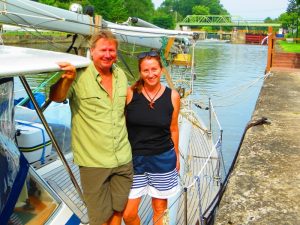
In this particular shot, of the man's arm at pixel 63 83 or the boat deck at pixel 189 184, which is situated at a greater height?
the man's arm at pixel 63 83

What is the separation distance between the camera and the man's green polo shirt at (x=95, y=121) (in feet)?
9.50

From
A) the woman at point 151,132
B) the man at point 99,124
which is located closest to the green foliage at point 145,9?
the woman at point 151,132

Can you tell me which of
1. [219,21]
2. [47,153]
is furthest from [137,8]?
[47,153]

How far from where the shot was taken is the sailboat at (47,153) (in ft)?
9.34

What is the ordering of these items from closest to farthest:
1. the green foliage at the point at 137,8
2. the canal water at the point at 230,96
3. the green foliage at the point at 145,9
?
the canal water at the point at 230,96 < the green foliage at the point at 145,9 < the green foliage at the point at 137,8

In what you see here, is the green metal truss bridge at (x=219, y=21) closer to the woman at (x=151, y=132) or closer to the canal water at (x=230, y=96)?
the canal water at (x=230, y=96)

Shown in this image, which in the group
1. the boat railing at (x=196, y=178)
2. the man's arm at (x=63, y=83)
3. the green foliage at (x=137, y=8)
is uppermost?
the green foliage at (x=137, y=8)

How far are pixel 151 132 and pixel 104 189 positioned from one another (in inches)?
22.0

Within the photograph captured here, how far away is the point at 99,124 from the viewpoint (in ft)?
9.53

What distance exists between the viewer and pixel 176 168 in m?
3.56

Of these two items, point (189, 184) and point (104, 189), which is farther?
point (189, 184)

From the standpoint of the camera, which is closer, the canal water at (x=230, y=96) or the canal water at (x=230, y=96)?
the canal water at (x=230, y=96)

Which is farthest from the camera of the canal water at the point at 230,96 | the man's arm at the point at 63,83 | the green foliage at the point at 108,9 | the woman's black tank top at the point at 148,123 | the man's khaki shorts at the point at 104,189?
the green foliage at the point at 108,9

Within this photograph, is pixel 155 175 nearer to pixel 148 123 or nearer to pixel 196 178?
pixel 148 123
